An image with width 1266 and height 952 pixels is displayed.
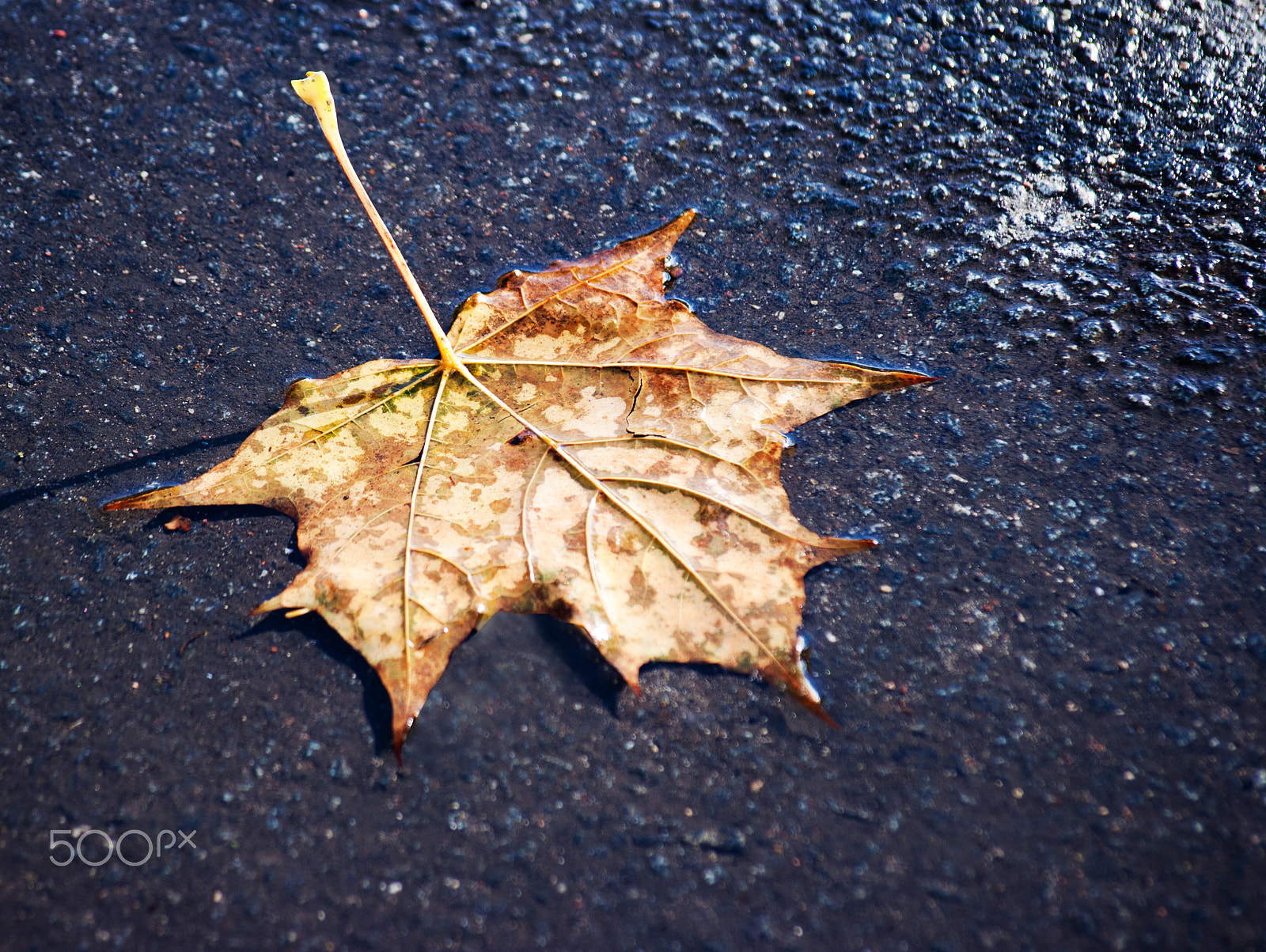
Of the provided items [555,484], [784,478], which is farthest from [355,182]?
[784,478]

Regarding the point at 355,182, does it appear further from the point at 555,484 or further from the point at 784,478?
the point at 784,478

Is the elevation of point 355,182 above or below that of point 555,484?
above

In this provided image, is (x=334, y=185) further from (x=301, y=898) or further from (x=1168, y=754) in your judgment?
(x=1168, y=754)

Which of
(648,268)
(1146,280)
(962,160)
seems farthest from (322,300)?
(1146,280)

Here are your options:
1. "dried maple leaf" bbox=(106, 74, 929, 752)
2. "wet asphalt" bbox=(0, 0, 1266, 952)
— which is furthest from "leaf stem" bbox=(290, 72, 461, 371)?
"wet asphalt" bbox=(0, 0, 1266, 952)

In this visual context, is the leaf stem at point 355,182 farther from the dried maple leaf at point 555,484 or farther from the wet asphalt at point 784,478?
the wet asphalt at point 784,478

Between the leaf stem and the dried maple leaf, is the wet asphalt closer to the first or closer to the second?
the dried maple leaf

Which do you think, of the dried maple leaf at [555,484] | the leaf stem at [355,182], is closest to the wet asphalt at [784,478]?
the dried maple leaf at [555,484]
